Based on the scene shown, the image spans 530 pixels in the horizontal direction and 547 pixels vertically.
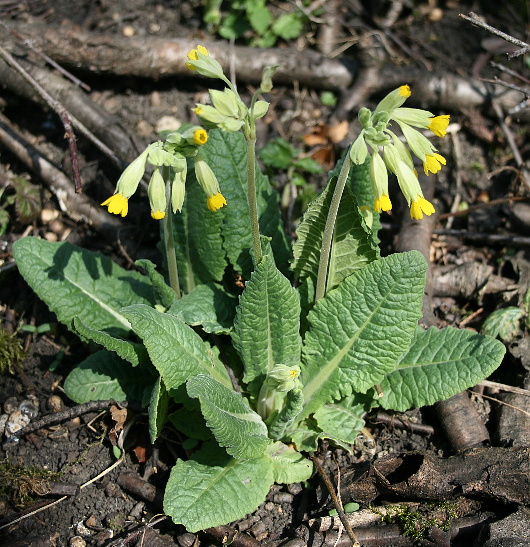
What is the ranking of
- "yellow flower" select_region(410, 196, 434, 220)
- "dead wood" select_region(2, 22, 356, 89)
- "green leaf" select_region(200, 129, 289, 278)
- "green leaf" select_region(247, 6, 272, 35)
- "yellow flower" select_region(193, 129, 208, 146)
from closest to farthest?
"yellow flower" select_region(193, 129, 208, 146) < "yellow flower" select_region(410, 196, 434, 220) < "green leaf" select_region(200, 129, 289, 278) < "dead wood" select_region(2, 22, 356, 89) < "green leaf" select_region(247, 6, 272, 35)

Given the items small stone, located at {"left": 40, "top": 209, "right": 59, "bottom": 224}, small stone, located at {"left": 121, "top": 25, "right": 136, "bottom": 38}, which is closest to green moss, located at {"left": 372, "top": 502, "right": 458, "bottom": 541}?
small stone, located at {"left": 40, "top": 209, "right": 59, "bottom": 224}

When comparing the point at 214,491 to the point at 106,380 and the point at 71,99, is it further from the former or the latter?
the point at 71,99

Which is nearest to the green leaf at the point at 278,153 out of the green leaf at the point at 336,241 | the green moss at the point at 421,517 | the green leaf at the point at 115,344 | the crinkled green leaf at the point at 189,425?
the green leaf at the point at 336,241

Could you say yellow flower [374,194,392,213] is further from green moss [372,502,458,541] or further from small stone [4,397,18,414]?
small stone [4,397,18,414]

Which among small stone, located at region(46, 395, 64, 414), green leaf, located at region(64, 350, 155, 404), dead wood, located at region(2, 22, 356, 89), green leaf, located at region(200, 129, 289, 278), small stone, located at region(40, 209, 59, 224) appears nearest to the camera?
green leaf, located at region(64, 350, 155, 404)

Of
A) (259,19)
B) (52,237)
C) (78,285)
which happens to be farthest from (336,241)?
(259,19)

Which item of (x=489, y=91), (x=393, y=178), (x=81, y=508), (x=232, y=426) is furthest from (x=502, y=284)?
(x=81, y=508)

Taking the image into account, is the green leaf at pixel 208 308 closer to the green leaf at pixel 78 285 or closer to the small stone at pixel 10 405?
the green leaf at pixel 78 285
